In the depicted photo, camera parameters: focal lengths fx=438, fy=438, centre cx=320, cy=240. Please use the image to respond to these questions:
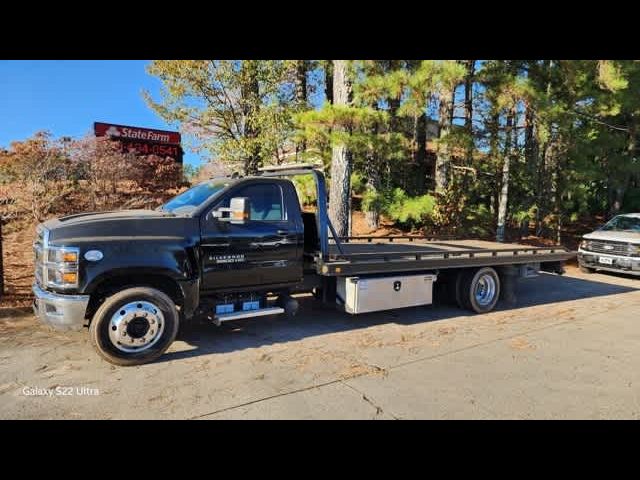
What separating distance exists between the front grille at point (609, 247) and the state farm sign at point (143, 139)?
538 inches

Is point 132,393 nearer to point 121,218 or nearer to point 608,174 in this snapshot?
point 121,218

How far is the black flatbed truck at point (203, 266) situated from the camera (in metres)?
4.53

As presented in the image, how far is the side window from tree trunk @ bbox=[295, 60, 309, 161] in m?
6.79

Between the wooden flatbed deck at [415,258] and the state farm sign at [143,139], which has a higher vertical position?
the state farm sign at [143,139]

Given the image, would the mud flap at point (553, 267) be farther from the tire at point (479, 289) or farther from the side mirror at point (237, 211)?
the side mirror at point (237, 211)

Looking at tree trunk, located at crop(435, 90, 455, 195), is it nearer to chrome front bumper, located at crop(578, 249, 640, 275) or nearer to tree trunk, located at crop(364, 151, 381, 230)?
tree trunk, located at crop(364, 151, 381, 230)

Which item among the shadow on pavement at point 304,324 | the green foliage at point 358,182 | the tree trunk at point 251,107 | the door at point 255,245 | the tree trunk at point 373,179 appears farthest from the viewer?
the tree trunk at point 373,179

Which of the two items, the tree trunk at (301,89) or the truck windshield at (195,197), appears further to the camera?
the tree trunk at (301,89)

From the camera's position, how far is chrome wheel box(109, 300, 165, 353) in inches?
181

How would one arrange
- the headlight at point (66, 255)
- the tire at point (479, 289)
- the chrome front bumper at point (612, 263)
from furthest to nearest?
the chrome front bumper at point (612, 263), the tire at point (479, 289), the headlight at point (66, 255)

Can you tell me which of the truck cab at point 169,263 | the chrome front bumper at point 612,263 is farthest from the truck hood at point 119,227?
the chrome front bumper at point 612,263

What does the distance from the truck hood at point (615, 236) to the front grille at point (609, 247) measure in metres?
0.11

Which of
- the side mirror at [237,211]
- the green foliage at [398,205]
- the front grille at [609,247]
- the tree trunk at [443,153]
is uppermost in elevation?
the tree trunk at [443,153]

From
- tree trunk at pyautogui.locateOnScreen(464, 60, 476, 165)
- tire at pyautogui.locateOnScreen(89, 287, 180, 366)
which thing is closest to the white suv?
tree trunk at pyautogui.locateOnScreen(464, 60, 476, 165)
